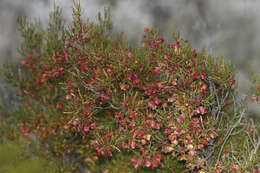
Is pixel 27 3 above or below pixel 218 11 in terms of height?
above

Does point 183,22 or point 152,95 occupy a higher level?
point 183,22

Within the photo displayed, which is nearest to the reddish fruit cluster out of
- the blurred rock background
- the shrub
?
the shrub

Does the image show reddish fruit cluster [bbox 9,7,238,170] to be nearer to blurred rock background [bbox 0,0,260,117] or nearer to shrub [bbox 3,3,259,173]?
shrub [bbox 3,3,259,173]

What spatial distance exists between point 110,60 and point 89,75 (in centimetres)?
32

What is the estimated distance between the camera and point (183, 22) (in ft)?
18.9

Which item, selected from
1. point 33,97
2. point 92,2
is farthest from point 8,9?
point 33,97

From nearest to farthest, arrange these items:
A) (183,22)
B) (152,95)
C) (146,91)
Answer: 1. (146,91)
2. (152,95)
3. (183,22)

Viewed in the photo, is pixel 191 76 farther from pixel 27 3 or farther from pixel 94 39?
pixel 27 3

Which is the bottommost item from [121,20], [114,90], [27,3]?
[114,90]

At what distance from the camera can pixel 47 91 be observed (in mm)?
4500

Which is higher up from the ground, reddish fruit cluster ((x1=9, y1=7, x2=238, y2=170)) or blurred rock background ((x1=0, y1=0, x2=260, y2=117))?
blurred rock background ((x1=0, y1=0, x2=260, y2=117))

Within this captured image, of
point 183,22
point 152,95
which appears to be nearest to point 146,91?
point 152,95

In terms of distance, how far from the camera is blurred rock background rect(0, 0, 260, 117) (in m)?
5.26

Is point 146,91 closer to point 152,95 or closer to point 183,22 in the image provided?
point 152,95
